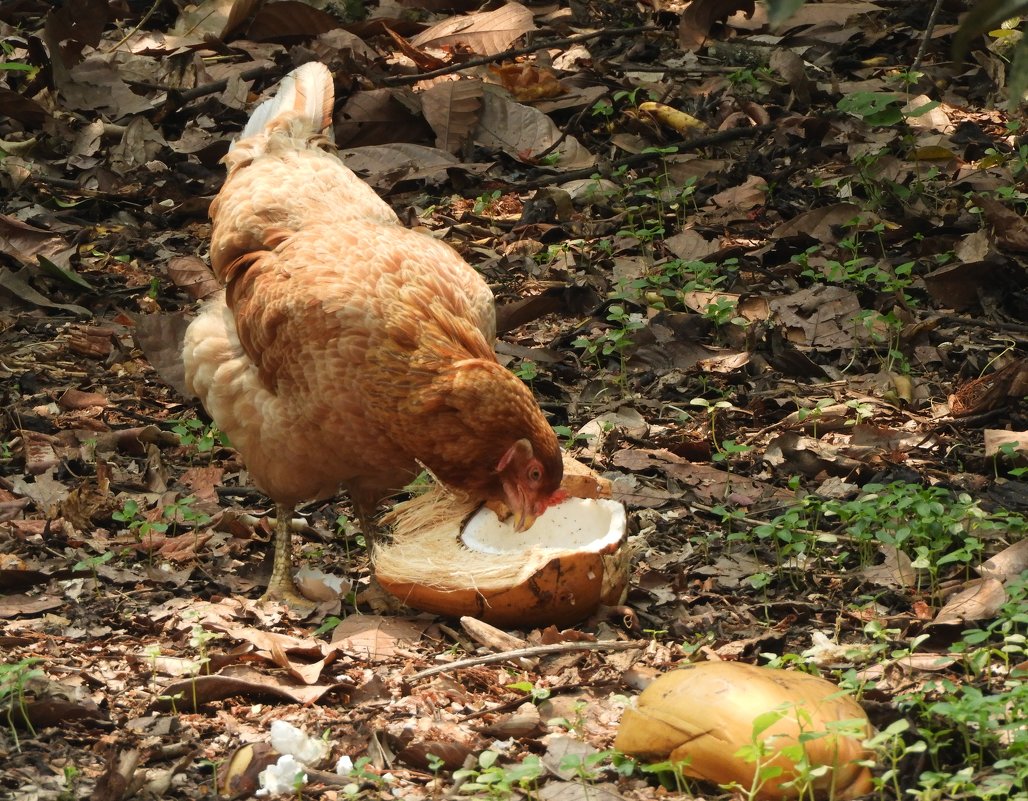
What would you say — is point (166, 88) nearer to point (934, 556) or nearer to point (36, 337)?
point (36, 337)

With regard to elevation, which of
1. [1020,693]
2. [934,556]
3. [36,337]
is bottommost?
[36,337]

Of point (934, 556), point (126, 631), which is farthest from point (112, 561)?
point (934, 556)

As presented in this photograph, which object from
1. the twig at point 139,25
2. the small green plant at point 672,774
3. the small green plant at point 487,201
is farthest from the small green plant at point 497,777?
the twig at point 139,25

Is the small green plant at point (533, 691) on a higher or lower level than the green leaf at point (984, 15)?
lower

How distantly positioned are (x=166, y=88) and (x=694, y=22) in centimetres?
352

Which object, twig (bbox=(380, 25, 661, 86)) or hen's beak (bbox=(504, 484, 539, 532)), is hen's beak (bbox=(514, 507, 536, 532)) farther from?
twig (bbox=(380, 25, 661, 86))

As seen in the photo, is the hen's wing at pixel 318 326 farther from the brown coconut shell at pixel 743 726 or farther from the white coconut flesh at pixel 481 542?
the brown coconut shell at pixel 743 726

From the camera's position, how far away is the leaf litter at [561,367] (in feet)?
11.6

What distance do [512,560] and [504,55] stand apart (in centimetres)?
483

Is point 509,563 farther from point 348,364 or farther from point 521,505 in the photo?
point 348,364

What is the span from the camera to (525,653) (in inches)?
148

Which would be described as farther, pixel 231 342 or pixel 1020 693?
pixel 231 342

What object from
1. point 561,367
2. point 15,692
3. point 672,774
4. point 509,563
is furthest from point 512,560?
point 561,367

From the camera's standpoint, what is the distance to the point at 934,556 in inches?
159
